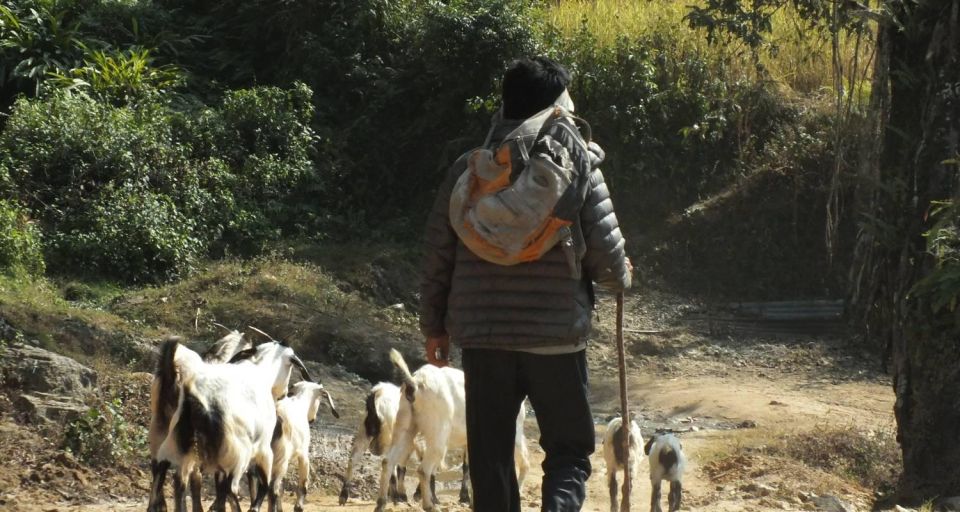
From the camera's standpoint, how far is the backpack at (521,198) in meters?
4.81

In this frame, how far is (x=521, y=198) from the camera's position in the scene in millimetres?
4844

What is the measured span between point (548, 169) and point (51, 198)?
10449 mm

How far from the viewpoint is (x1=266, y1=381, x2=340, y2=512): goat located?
805 cm

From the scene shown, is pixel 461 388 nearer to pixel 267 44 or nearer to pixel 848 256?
pixel 848 256

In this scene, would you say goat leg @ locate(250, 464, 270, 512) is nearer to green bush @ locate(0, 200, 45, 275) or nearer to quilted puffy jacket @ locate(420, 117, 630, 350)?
quilted puffy jacket @ locate(420, 117, 630, 350)

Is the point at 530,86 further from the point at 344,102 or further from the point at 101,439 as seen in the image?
the point at 344,102

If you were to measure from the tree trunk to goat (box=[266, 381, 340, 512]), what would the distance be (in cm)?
398

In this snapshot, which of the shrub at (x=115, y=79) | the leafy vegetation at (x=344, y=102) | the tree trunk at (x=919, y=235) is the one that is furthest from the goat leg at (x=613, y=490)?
the shrub at (x=115, y=79)

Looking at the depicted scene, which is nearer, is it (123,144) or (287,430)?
(287,430)

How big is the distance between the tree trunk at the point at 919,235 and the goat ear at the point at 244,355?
4.16 meters

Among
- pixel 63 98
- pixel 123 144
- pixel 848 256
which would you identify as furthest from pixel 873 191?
pixel 63 98

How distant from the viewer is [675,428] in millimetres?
11711

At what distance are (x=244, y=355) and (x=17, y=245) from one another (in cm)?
544

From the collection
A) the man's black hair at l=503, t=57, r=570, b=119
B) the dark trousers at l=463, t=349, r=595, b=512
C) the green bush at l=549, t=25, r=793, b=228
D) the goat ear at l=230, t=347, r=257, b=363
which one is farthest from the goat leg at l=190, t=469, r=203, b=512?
the green bush at l=549, t=25, r=793, b=228
